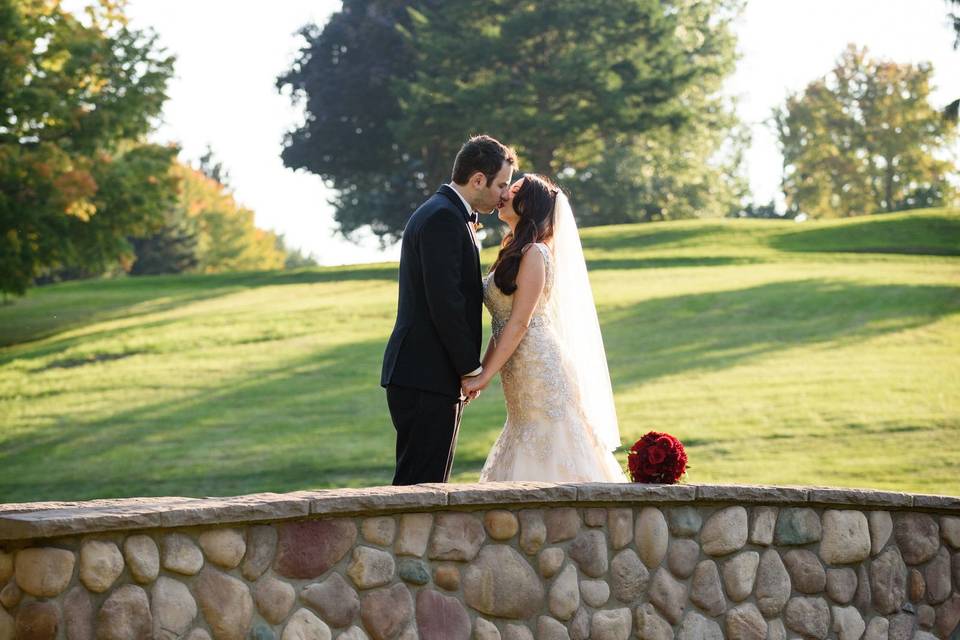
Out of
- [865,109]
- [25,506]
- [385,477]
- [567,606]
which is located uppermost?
[865,109]

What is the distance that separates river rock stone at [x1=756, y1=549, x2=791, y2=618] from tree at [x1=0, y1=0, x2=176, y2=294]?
71.5ft

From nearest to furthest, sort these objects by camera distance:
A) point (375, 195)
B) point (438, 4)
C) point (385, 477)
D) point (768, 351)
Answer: point (385, 477), point (768, 351), point (438, 4), point (375, 195)

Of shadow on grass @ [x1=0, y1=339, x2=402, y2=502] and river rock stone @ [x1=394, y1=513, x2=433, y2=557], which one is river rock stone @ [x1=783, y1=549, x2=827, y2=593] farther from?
shadow on grass @ [x1=0, y1=339, x2=402, y2=502]

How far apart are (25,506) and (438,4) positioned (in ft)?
135

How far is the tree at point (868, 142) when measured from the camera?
56531mm

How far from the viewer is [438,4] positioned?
44594mm

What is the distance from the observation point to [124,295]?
35000 mm

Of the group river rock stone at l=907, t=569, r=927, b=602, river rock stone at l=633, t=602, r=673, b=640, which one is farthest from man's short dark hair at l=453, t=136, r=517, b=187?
river rock stone at l=907, t=569, r=927, b=602

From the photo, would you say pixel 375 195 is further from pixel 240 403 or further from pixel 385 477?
pixel 385 477

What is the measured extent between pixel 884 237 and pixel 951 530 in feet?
103

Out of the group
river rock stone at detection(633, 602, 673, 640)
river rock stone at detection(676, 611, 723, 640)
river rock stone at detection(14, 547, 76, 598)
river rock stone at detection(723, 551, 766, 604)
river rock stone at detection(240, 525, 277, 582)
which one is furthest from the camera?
river rock stone at detection(723, 551, 766, 604)

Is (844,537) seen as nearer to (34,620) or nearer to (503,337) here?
(503,337)

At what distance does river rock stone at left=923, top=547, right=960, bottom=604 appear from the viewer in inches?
270

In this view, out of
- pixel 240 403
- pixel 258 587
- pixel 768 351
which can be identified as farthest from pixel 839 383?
pixel 258 587
